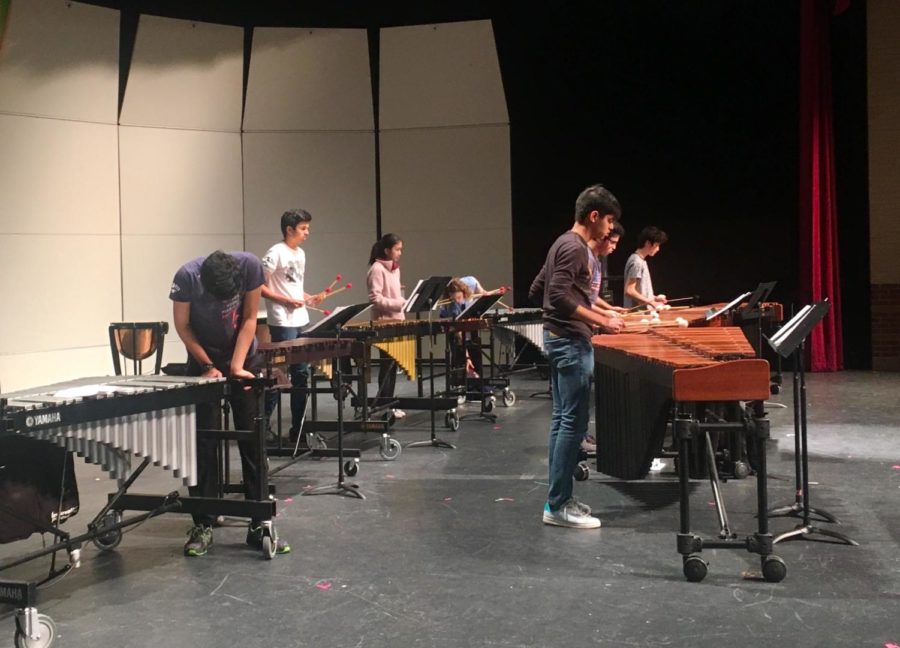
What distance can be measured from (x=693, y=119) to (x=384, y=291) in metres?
5.07

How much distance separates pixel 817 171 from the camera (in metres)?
10.1

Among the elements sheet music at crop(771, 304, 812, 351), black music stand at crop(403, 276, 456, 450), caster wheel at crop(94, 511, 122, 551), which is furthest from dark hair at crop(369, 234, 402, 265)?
sheet music at crop(771, 304, 812, 351)

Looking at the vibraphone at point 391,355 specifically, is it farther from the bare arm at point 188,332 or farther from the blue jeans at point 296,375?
the bare arm at point 188,332

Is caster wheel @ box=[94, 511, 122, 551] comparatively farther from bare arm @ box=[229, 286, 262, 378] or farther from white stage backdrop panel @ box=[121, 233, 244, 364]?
white stage backdrop panel @ box=[121, 233, 244, 364]

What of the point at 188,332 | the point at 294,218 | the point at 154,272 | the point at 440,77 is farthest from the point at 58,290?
the point at 188,332

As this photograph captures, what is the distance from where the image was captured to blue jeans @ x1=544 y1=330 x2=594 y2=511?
4160mm

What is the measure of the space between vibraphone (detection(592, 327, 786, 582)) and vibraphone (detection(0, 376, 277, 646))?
1666 millimetres

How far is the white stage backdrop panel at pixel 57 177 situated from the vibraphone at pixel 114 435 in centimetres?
602

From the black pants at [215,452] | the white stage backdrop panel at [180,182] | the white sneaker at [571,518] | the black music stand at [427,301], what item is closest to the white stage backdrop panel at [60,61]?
the white stage backdrop panel at [180,182]

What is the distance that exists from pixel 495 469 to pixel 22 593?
10.3ft

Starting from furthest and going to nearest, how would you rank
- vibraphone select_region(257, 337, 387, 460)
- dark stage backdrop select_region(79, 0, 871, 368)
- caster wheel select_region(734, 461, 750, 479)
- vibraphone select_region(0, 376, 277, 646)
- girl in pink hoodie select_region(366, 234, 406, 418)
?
dark stage backdrop select_region(79, 0, 871, 368) < girl in pink hoodie select_region(366, 234, 406, 418) < caster wheel select_region(734, 461, 750, 479) < vibraphone select_region(257, 337, 387, 460) < vibraphone select_region(0, 376, 277, 646)

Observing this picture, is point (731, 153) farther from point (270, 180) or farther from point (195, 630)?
point (195, 630)

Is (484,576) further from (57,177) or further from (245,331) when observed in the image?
(57,177)

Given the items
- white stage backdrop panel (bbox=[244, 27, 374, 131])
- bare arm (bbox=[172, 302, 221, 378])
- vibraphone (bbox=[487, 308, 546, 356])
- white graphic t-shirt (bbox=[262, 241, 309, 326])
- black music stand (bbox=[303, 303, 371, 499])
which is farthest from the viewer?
white stage backdrop panel (bbox=[244, 27, 374, 131])
